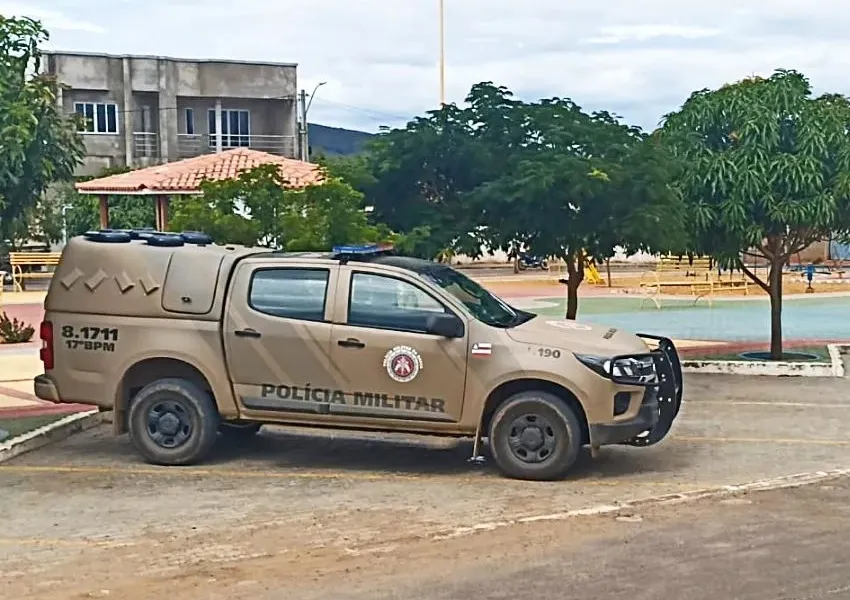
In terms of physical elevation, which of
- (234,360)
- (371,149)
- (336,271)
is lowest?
(234,360)

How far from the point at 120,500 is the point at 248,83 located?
45.8 metres

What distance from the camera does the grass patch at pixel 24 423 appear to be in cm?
1215

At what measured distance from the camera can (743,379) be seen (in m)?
16.7

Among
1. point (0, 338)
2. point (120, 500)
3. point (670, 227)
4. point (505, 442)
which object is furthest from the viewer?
point (0, 338)

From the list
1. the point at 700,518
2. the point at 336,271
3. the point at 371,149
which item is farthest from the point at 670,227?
the point at 700,518

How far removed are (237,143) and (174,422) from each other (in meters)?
45.0

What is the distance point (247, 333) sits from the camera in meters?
10.4

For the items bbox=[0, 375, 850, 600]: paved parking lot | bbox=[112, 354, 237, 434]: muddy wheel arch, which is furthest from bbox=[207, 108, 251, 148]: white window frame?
bbox=[112, 354, 237, 434]: muddy wheel arch

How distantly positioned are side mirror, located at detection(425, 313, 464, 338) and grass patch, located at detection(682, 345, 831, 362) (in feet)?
30.3

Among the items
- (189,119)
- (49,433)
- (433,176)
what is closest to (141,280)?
(49,433)

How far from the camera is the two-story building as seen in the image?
169ft

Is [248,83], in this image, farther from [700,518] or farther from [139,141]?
[700,518]

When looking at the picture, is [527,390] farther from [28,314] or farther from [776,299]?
[28,314]

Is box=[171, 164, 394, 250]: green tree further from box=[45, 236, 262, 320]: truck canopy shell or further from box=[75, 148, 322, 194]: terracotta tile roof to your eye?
box=[75, 148, 322, 194]: terracotta tile roof
